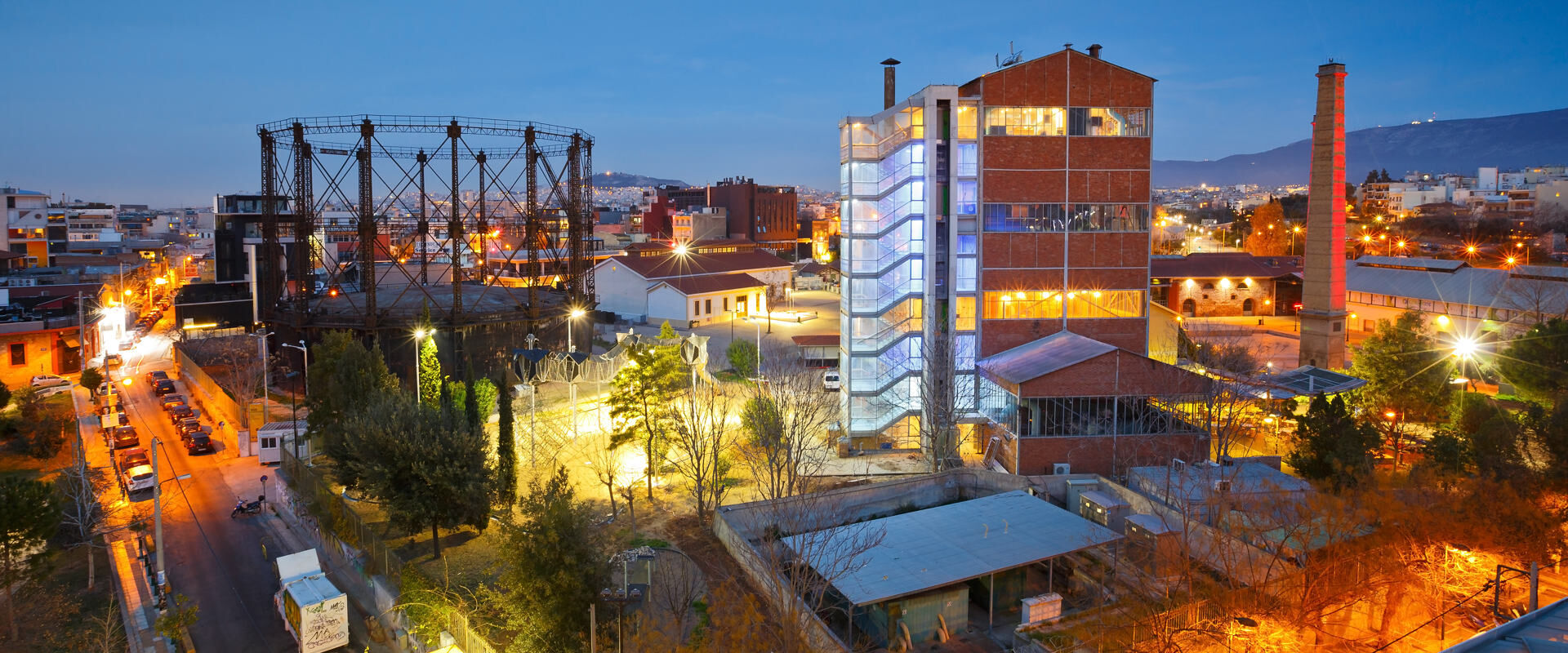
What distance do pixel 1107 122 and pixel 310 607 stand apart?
27462 millimetres

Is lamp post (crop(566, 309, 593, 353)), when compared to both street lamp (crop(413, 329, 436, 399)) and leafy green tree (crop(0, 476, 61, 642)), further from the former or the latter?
leafy green tree (crop(0, 476, 61, 642))

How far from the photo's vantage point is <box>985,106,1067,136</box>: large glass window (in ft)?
102

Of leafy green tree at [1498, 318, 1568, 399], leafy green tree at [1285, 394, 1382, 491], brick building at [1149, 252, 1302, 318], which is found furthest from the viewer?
brick building at [1149, 252, 1302, 318]

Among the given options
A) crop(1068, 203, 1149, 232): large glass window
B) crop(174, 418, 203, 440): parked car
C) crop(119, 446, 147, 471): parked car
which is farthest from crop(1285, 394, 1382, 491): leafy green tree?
crop(174, 418, 203, 440): parked car

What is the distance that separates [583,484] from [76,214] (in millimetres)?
106809

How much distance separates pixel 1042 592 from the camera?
1947 cm

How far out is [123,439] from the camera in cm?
3241

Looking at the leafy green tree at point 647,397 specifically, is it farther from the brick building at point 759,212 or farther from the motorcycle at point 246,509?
the brick building at point 759,212

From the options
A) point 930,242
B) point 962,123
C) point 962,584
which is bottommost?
point 962,584

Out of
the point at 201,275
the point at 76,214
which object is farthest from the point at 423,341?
the point at 76,214

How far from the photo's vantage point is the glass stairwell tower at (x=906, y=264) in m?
30.9

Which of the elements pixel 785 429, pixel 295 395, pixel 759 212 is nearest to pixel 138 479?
pixel 295 395

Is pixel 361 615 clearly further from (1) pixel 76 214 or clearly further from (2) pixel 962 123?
(1) pixel 76 214

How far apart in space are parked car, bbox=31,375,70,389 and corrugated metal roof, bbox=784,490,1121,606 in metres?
40.4
